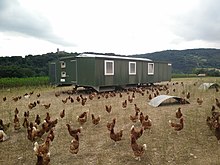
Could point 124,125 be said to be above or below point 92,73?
below

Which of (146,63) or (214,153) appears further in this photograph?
(146,63)

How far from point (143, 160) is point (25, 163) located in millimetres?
2755

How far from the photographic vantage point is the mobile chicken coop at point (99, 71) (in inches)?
733

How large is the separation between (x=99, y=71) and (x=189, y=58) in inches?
3509

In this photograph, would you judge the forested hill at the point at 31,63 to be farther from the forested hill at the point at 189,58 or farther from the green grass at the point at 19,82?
the forested hill at the point at 189,58

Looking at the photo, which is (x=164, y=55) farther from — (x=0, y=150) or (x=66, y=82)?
(x=0, y=150)

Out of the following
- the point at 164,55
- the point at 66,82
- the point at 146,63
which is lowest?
the point at 66,82

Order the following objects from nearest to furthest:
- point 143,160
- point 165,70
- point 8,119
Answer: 1. point 143,160
2. point 8,119
3. point 165,70

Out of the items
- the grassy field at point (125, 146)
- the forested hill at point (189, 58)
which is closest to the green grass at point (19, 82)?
the grassy field at point (125, 146)

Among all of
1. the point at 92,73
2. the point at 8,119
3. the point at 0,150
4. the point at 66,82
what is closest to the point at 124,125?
the point at 0,150

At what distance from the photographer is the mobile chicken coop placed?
18625 mm

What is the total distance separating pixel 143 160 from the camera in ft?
18.4

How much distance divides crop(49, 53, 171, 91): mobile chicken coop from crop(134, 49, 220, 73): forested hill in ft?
206

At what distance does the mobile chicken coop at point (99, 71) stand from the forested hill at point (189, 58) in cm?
6292
